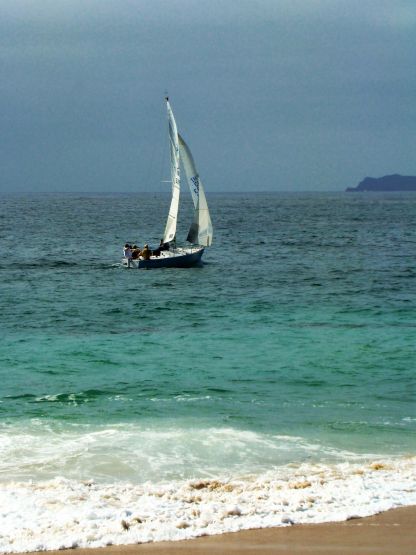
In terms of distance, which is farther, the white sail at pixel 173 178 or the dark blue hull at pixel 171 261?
the white sail at pixel 173 178

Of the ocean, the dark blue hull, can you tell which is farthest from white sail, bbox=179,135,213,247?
the ocean

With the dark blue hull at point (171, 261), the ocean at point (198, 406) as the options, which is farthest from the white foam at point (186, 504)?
the dark blue hull at point (171, 261)

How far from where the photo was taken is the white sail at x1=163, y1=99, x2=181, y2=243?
57625 millimetres

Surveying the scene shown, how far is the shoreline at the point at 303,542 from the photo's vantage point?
1234 cm

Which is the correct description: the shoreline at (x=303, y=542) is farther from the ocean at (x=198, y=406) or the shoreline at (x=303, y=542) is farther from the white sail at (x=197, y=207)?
the white sail at (x=197, y=207)

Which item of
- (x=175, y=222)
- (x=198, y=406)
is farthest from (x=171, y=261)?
(x=198, y=406)

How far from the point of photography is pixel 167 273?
5294cm

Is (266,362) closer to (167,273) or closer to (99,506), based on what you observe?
(99,506)

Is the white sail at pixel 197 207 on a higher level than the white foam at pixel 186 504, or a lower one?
higher

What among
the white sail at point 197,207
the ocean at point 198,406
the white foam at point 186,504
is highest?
the white sail at point 197,207

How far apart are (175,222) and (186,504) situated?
4353cm

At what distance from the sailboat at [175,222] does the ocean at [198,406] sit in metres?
5.24

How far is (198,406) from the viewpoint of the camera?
22.0 m

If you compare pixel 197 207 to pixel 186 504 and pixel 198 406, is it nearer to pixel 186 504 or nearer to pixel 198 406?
pixel 198 406
